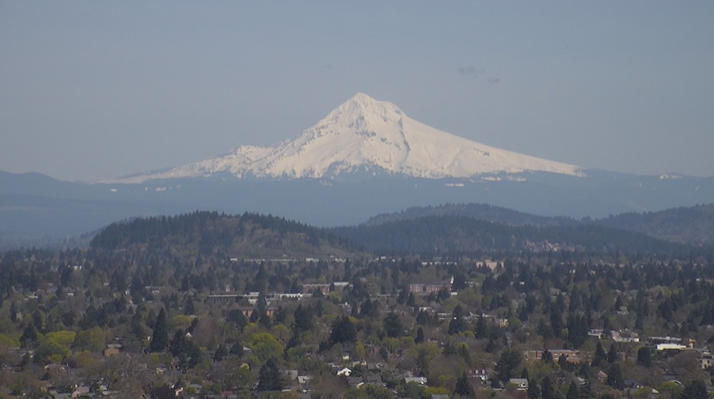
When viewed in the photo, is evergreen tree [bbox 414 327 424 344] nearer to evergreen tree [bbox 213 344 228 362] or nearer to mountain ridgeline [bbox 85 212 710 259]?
evergreen tree [bbox 213 344 228 362]

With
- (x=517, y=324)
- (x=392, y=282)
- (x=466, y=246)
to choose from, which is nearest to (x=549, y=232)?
(x=466, y=246)

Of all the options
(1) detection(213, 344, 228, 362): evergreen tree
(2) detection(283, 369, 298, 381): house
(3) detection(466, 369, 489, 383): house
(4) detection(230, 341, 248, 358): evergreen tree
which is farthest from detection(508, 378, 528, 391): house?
(1) detection(213, 344, 228, 362): evergreen tree

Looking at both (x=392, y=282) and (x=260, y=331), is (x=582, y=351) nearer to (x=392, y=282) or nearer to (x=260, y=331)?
(x=260, y=331)

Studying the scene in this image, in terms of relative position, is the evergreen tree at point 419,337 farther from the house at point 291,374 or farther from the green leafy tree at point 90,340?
the green leafy tree at point 90,340

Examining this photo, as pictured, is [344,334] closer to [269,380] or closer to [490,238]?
[269,380]

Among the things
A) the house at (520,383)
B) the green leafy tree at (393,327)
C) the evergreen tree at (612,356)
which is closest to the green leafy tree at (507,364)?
the house at (520,383)

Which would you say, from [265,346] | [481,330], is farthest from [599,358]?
[265,346]
